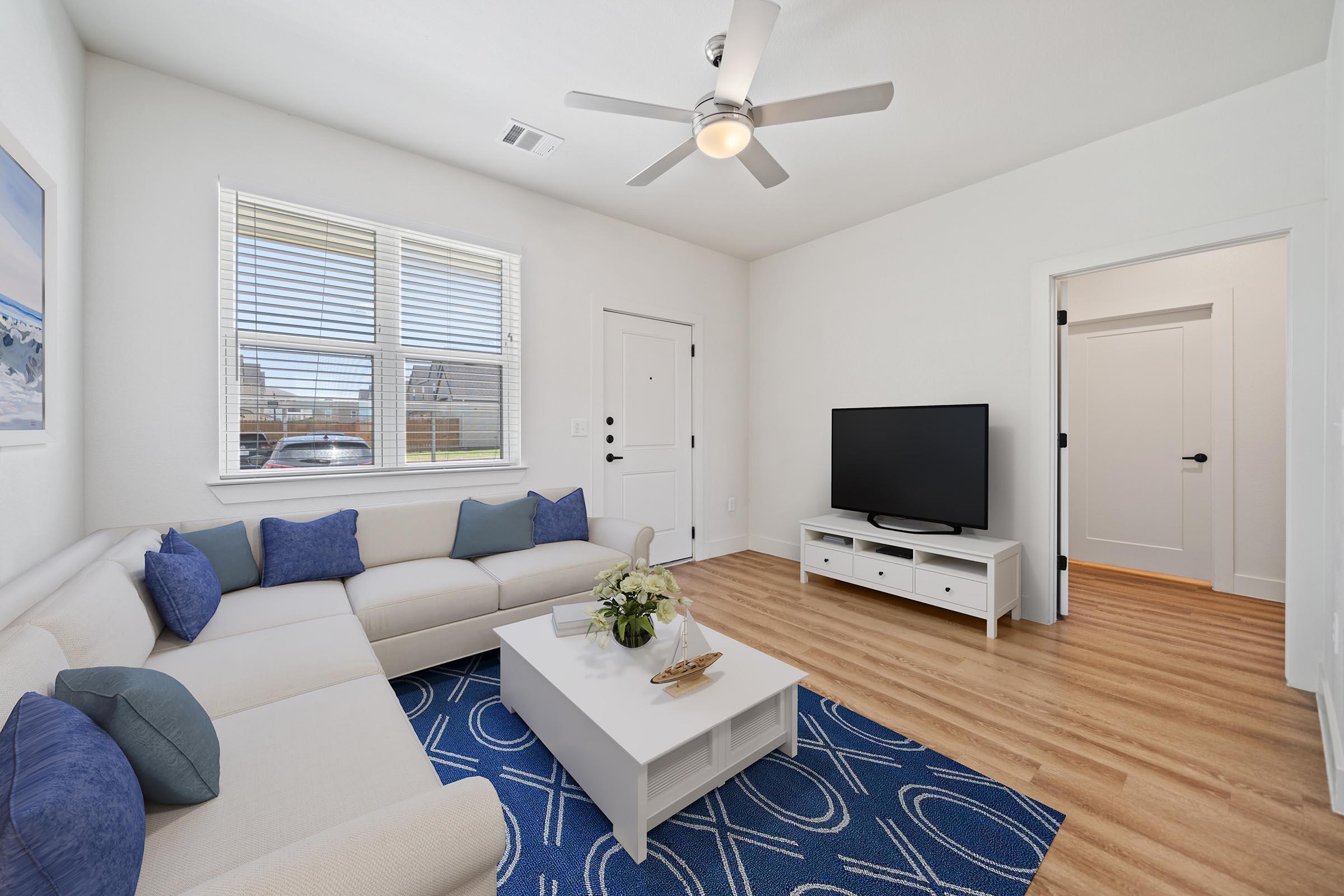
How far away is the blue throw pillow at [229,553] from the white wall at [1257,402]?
4872 millimetres

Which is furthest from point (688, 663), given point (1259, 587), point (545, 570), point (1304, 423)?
point (1259, 587)

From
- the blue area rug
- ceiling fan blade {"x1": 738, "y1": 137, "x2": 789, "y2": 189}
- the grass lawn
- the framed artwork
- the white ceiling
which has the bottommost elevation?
the blue area rug

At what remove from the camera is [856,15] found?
1.99 meters

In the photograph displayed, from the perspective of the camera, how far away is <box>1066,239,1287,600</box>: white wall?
10.8 ft

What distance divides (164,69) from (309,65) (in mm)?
692

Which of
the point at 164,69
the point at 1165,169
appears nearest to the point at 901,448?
the point at 1165,169

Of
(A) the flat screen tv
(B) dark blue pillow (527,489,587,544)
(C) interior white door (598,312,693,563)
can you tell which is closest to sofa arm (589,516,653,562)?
(B) dark blue pillow (527,489,587,544)

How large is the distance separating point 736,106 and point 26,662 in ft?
8.17

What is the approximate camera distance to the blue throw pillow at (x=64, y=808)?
0.64m

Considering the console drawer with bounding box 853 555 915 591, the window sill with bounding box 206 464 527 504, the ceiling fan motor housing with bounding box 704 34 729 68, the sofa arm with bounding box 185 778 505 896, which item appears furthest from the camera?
the console drawer with bounding box 853 555 915 591

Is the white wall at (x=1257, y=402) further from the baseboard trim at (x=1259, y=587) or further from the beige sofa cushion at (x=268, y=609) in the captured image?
the beige sofa cushion at (x=268, y=609)

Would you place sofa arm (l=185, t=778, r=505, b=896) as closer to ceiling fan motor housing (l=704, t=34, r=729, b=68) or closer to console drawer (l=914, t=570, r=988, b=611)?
ceiling fan motor housing (l=704, t=34, r=729, b=68)

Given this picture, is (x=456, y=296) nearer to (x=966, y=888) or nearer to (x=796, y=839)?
(x=796, y=839)

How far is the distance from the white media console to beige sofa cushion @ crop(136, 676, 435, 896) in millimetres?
2844
